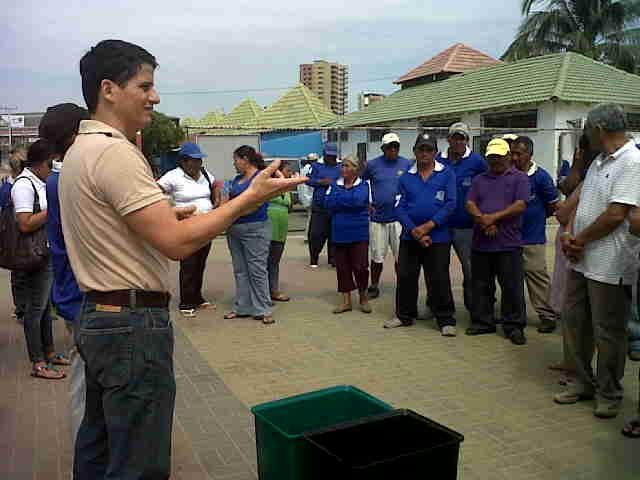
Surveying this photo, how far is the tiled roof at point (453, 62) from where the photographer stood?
28578mm

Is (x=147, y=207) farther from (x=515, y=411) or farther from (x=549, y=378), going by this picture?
(x=549, y=378)

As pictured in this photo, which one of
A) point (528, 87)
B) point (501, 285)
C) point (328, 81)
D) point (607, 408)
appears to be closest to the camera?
point (607, 408)

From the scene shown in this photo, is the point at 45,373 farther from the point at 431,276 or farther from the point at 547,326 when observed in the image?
the point at 547,326

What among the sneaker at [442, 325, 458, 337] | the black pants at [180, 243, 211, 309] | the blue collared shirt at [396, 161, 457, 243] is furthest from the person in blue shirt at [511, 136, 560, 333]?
the black pants at [180, 243, 211, 309]

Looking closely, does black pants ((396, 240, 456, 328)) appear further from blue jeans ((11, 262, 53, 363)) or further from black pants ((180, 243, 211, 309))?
blue jeans ((11, 262, 53, 363))

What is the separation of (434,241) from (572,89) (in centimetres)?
1461

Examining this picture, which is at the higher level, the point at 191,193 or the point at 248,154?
the point at 248,154

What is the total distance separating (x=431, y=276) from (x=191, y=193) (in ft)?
9.40

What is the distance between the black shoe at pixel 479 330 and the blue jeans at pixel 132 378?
14.8 ft

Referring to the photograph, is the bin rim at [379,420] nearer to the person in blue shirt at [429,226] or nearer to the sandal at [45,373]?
the sandal at [45,373]

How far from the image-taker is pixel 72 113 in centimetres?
318

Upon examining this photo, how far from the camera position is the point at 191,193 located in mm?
7031

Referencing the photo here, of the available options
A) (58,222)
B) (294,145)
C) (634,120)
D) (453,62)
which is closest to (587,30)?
(453,62)

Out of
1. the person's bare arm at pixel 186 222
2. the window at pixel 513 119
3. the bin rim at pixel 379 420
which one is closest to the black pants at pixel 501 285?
the bin rim at pixel 379 420
